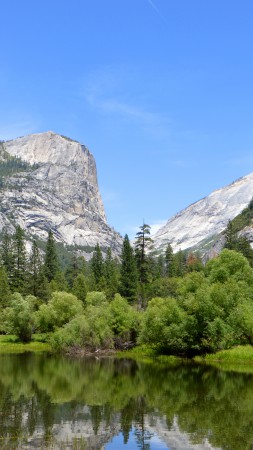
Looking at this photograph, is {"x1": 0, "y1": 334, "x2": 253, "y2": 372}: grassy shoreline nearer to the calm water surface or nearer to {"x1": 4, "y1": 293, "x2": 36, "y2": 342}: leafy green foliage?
{"x1": 4, "y1": 293, "x2": 36, "y2": 342}: leafy green foliage

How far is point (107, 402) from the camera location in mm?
35156

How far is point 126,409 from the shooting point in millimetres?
32625

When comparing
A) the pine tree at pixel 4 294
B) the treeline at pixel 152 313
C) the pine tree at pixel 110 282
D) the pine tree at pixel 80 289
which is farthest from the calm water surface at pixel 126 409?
the pine tree at pixel 110 282

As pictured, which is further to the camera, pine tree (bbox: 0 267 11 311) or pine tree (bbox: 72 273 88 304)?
pine tree (bbox: 72 273 88 304)

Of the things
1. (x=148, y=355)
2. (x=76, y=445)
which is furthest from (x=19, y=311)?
(x=76, y=445)

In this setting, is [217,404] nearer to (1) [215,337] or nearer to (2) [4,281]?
(1) [215,337]

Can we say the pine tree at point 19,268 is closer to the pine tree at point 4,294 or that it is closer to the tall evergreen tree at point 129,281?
the pine tree at point 4,294

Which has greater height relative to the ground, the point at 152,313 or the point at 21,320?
the point at 152,313

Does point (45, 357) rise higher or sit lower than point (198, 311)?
lower

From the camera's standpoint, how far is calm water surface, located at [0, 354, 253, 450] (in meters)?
24.5

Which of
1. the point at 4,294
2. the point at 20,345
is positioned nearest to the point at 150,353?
the point at 20,345

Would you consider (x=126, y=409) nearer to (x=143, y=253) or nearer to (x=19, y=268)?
(x=143, y=253)

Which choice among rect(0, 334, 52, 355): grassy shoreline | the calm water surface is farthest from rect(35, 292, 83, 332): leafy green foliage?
the calm water surface

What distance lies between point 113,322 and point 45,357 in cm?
1236
